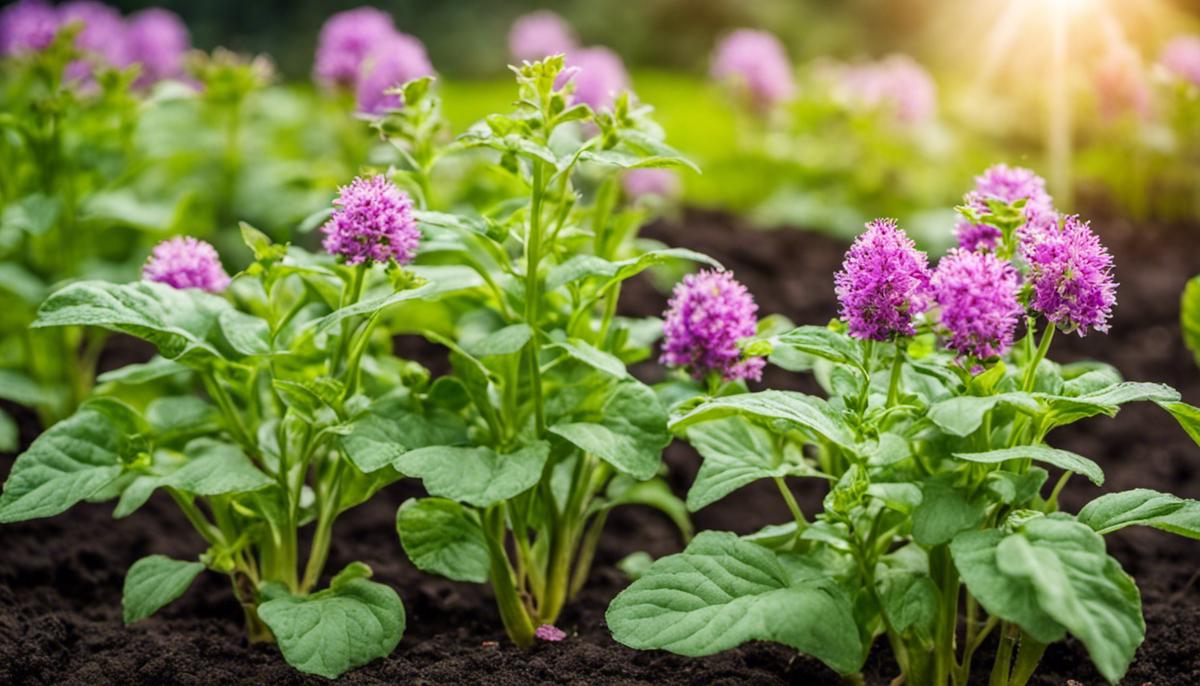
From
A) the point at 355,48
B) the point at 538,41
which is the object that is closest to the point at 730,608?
the point at 355,48

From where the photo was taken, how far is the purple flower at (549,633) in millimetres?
2477

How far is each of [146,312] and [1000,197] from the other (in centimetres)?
151

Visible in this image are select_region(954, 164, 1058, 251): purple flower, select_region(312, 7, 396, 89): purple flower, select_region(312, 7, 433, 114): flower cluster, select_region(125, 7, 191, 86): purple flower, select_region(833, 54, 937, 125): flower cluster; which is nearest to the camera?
select_region(954, 164, 1058, 251): purple flower

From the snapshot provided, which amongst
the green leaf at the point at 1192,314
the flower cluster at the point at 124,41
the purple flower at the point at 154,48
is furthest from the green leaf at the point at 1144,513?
the purple flower at the point at 154,48

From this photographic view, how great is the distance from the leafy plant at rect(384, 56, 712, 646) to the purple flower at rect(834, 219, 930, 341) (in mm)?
342

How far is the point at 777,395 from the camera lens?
6.75 feet

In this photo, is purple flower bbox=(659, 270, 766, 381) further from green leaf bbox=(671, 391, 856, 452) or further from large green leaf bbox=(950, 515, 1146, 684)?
large green leaf bbox=(950, 515, 1146, 684)

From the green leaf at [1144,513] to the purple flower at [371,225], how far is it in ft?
3.94

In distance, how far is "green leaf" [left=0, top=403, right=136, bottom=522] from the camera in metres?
2.25

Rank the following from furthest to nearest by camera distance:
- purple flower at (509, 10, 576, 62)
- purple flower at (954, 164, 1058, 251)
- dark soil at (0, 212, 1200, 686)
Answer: purple flower at (509, 10, 576, 62) < dark soil at (0, 212, 1200, 686) < purple flower at (954, 164, 1058, 251)

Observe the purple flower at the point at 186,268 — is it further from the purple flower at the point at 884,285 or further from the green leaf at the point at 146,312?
the purple flower at the point at 884,285

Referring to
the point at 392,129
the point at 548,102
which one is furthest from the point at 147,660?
the point at 548,102

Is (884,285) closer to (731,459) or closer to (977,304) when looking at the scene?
(977,304)

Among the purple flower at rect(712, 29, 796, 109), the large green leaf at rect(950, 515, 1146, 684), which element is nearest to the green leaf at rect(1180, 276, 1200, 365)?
the large green leaf at rect(950, 515, 1146, 684)
